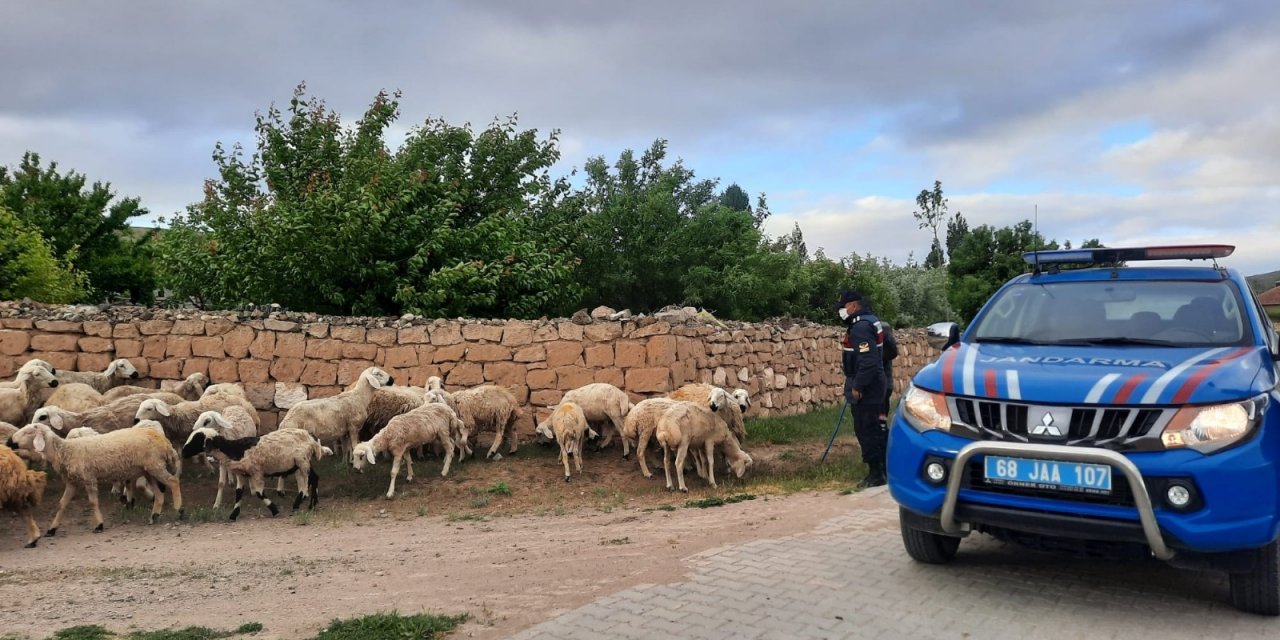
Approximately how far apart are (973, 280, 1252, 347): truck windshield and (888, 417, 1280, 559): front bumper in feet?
4.04

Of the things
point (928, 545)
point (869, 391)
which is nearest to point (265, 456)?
point (869, 391)

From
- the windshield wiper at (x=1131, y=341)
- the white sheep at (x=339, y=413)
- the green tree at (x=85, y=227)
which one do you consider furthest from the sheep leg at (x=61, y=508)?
the green tree at (x=85, y=227)

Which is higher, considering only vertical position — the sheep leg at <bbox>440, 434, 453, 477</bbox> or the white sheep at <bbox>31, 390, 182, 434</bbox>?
the white sheep at <bbox>31, 390, 182, 434</bbox>

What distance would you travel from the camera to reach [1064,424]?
14.6ft

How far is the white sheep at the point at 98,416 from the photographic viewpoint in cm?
914

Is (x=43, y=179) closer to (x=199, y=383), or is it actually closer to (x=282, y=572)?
(x=199, y=383)

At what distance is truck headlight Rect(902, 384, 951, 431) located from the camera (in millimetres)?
4896

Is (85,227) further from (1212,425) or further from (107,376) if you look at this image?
(1212,425)

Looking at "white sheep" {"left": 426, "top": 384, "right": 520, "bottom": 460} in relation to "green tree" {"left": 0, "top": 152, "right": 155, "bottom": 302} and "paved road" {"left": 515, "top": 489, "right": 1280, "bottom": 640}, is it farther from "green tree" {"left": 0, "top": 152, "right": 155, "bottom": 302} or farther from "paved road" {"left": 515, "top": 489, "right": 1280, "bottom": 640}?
"green tree" {"left": 0, "top": 152, "right": 155, "bottom": 302}

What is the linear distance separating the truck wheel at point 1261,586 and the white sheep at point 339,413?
344 inches

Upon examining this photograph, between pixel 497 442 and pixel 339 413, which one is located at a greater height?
pixel 339 413

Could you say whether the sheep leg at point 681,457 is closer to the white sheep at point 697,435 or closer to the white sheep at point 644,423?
the white sheep at point 697,435

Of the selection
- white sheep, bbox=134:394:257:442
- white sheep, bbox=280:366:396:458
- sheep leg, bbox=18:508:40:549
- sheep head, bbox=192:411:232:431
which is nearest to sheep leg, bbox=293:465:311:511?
white sheep, bbox=280:366:396:458

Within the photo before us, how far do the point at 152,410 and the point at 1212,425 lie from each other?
10099mm
